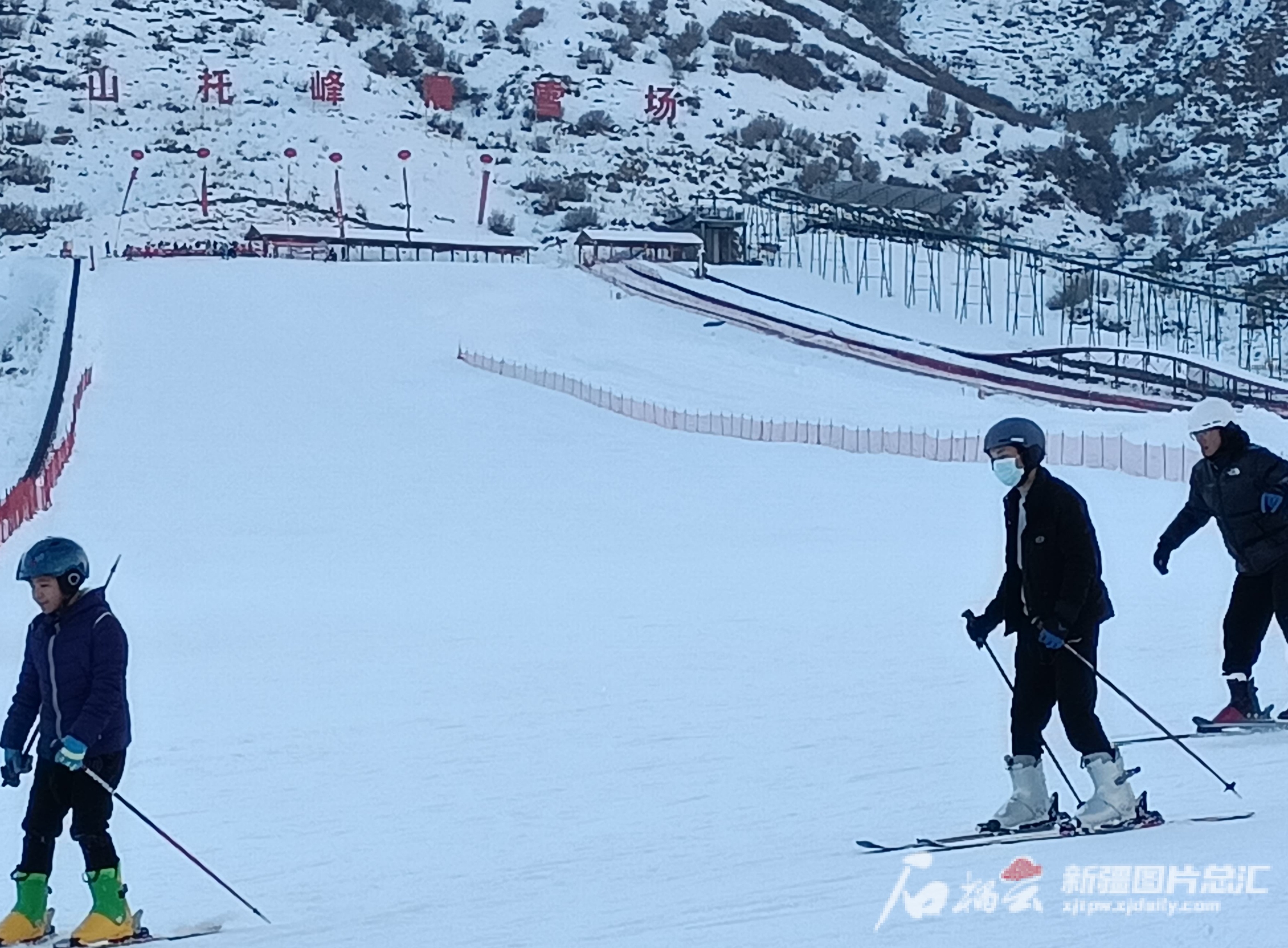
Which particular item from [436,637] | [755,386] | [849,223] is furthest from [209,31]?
[436,637]

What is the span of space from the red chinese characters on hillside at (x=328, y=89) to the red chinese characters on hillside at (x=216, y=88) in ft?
9.79

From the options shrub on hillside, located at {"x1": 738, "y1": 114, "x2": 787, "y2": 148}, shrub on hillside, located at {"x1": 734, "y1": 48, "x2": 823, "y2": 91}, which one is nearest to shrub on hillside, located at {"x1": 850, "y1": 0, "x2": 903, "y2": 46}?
shrub on hillside, located at {"x1": 734, "y1": 48, "x2": 823, "y2": 91}

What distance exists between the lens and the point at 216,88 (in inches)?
2749

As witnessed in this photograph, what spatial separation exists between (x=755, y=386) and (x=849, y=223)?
28969 millimetres

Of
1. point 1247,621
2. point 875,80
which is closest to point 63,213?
point 875,80

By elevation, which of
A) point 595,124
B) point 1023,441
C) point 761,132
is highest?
point 595,124

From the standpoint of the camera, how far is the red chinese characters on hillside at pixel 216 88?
6969cm

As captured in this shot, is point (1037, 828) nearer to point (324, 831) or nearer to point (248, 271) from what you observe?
point (324, 831)

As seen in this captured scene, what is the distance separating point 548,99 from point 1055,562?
70.0m

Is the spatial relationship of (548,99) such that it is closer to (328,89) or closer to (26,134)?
(328,89)

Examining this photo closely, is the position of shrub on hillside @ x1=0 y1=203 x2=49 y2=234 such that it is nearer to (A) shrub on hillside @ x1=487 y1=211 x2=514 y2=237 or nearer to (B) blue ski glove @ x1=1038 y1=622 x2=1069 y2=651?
(A) shrub on hillside @ x1=487 y1=211 x2=514 y2=237

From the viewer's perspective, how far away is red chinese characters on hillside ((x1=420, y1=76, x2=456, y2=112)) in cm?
7431

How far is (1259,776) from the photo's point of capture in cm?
862

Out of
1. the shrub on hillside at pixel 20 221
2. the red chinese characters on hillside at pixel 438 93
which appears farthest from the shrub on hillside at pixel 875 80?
the shrub on hillside at pixel 20 221
